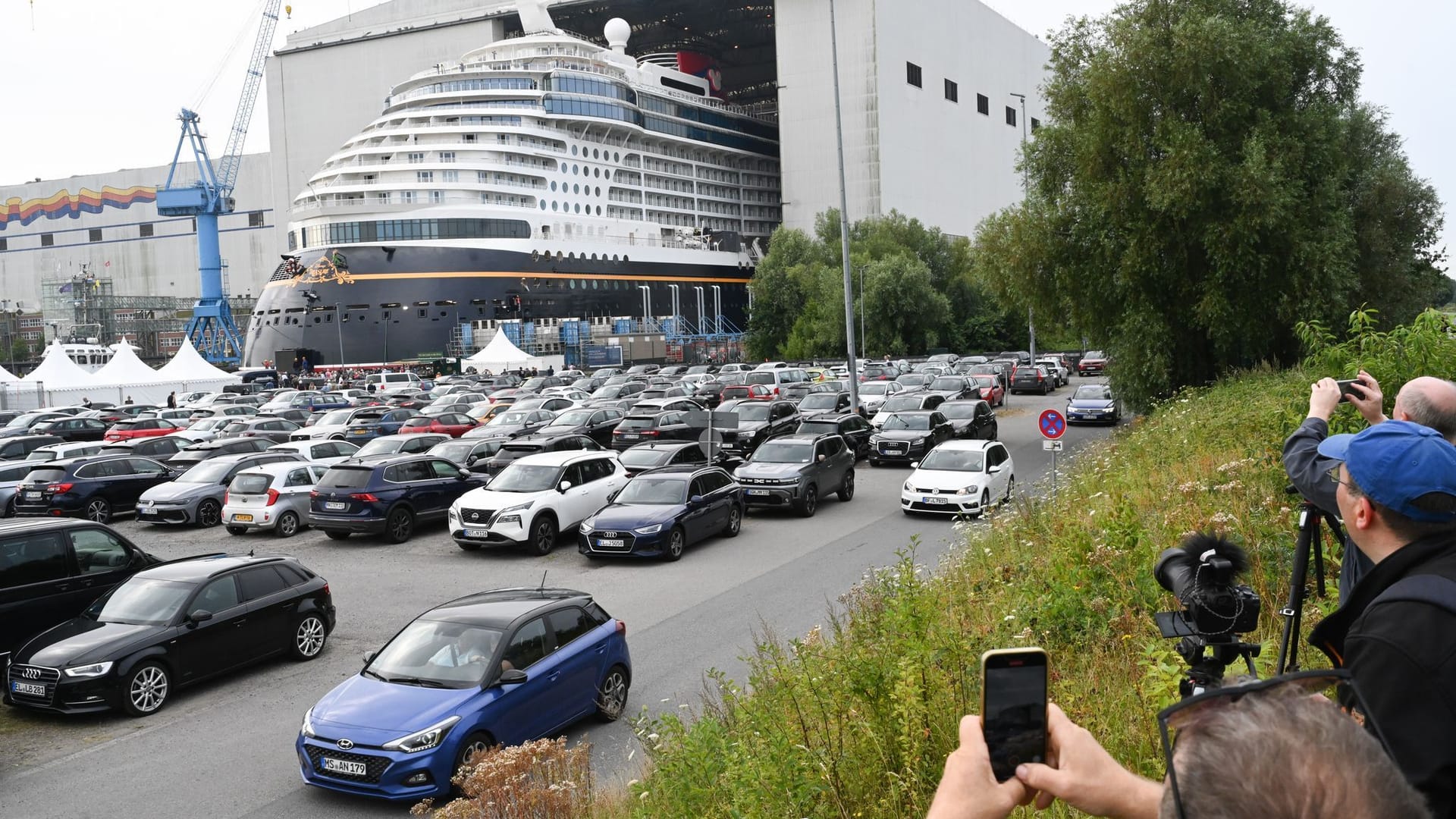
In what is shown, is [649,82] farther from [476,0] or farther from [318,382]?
[318,382]

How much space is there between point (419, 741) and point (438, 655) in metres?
1.07

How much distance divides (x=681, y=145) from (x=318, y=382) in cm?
4194

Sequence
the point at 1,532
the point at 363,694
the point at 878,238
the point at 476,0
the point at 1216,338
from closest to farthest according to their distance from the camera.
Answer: the point at 363,694 → the point at 1,532 → the point at 1216,338 → the point at 878,238 → the point at 476,0

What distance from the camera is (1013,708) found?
6.00 ft

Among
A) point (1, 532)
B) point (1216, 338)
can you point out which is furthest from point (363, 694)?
point (1216, 338)

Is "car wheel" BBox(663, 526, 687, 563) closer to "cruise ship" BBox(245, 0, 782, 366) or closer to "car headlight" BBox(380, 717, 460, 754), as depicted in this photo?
"car headlight" BBox(380, 717, 460, 754)

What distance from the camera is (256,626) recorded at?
35.1ft

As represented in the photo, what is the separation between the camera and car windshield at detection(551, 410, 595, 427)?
91.4ft

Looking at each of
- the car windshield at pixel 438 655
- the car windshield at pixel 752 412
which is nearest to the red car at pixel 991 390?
the car windshield at pixel 752 412

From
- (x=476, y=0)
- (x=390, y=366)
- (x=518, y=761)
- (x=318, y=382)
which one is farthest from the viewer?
(x=476, y=0)

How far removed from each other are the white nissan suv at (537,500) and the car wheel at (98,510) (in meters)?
8.58

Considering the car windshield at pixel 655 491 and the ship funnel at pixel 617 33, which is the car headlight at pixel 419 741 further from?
the ship funnel at pixel 617 33

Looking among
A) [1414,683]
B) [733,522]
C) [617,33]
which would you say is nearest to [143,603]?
[733,522]

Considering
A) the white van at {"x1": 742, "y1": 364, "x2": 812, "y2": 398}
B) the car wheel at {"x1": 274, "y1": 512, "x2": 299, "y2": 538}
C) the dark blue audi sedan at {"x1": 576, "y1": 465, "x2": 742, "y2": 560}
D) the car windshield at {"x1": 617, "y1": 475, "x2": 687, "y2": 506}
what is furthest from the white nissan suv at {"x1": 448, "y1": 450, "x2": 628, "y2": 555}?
the white van at {"x1": 742, "y1": 364, "x2": 812, "y2": 398}
